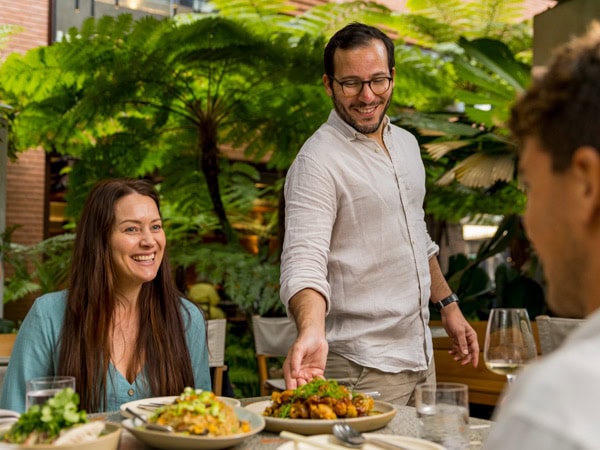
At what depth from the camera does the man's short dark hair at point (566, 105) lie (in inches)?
27.2

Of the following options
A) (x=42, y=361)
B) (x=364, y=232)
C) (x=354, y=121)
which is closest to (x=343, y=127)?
(x=354, y=121)

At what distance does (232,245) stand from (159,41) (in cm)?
157

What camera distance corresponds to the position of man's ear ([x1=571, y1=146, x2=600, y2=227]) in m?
0.65

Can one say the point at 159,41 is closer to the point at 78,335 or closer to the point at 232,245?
the point at 232,245

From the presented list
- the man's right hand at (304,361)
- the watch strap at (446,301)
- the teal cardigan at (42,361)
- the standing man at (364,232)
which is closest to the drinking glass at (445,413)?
the man's right hand at (304,361)

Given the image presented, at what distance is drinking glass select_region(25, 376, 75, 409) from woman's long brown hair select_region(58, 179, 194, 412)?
71cm

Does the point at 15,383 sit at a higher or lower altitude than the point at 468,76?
lower

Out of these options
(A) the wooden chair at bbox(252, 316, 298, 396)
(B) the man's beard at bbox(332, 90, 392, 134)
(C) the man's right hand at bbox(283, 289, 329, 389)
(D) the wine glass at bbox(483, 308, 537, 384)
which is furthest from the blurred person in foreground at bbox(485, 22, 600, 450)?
(A) the wooden chair at bbox(252, 316, 298, 396)

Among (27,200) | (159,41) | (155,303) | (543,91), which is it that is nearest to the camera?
(543,91)

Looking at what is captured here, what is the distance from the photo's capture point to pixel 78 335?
88.3 inches

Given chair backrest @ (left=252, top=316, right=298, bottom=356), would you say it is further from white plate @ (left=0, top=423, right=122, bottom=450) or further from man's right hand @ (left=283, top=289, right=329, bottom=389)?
white plate @ (left=0, top=423, right=122, bottom=450)

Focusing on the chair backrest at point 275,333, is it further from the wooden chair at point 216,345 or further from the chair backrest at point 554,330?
the chair backrest at point 554,330

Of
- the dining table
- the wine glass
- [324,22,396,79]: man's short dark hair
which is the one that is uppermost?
[324,22,396,79]: man's short dark hair

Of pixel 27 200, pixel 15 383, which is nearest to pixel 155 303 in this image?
pixel 15 383
